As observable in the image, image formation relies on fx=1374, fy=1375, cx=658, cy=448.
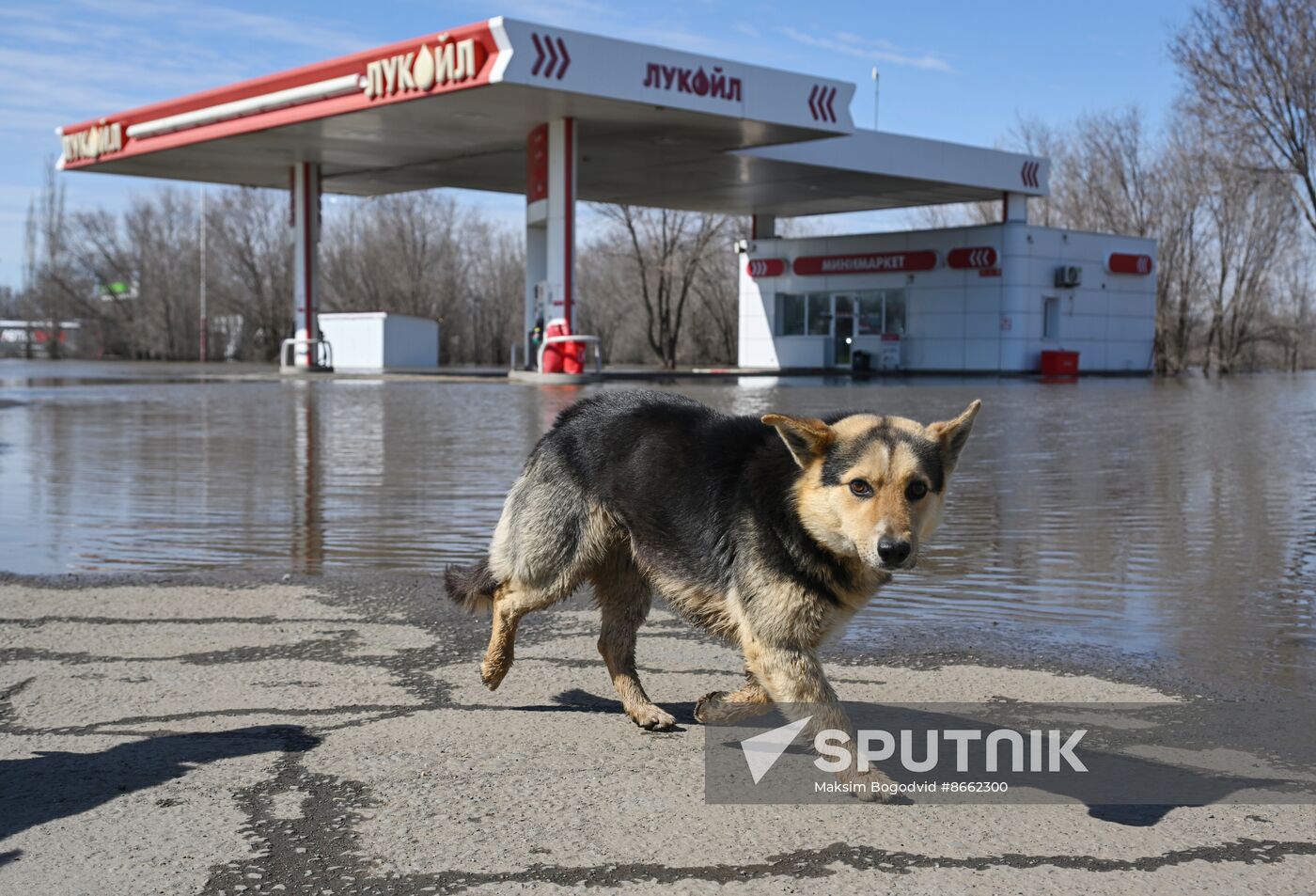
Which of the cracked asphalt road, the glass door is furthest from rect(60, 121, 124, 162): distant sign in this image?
the cracked asphalt road

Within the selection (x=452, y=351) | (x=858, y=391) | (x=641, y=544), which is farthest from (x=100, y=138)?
(x=641, y=544)

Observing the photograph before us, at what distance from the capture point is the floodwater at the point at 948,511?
649cm

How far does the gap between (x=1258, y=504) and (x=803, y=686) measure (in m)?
7.89

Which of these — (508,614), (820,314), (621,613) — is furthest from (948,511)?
(820,314)

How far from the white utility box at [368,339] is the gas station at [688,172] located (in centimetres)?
221

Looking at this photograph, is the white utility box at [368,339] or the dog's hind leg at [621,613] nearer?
the dog's hind leg at [621,613]

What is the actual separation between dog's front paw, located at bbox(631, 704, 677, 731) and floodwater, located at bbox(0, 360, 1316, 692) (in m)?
1.71

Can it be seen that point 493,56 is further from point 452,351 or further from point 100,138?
point 452,351

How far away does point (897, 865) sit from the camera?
11.0ft

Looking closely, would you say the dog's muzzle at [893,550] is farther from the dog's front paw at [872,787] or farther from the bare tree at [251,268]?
the bare tree at [251,268]

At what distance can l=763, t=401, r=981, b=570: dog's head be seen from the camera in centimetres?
367

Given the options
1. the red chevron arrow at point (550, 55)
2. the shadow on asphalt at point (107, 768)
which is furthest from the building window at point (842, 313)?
the shadow on asphalt at point (107, 768)

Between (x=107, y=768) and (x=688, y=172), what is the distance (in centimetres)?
3964

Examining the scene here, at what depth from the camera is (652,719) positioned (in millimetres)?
4500
